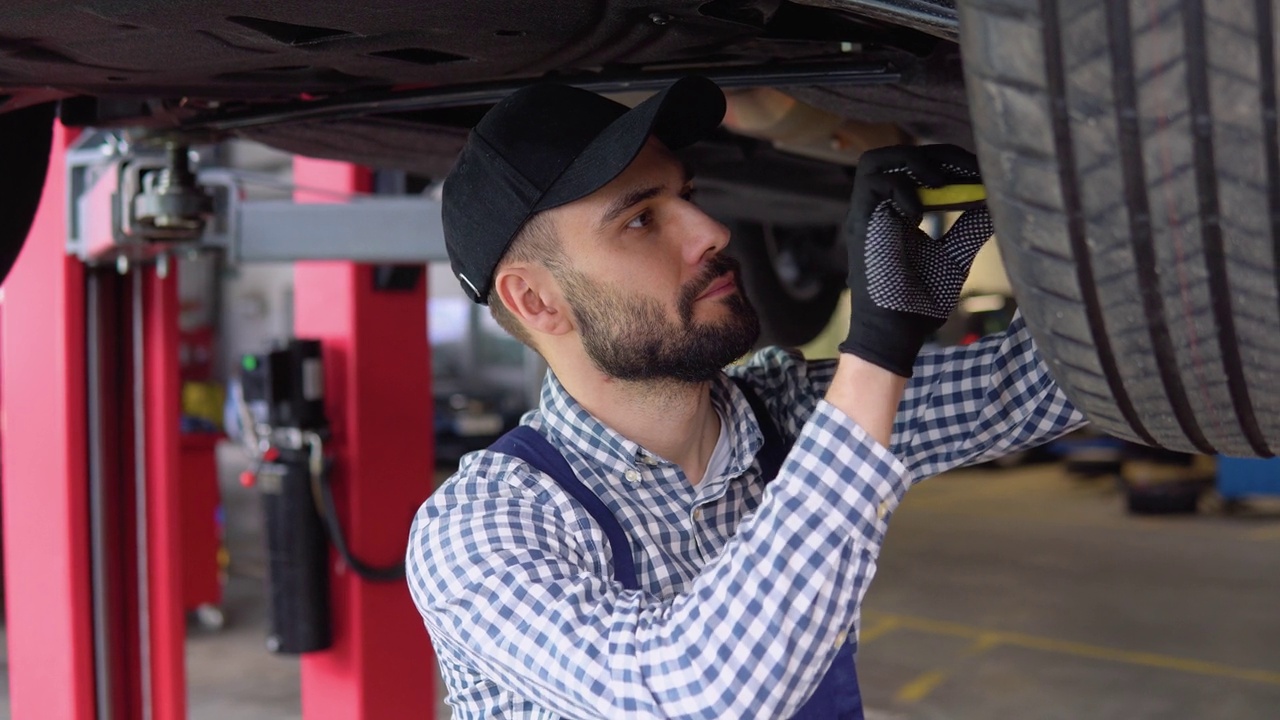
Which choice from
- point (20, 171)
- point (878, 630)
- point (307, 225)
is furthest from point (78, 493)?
point (878, 630)

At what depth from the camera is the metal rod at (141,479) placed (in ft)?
8.97

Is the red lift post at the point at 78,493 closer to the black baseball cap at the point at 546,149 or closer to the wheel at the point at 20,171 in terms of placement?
the wheel at the point at 20,171

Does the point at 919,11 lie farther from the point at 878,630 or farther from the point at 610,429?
the point at 878,630

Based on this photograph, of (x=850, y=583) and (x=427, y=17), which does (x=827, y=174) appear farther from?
(x=850, y=583)

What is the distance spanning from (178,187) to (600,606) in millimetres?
1404

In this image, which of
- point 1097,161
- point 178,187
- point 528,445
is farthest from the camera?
point 178,187

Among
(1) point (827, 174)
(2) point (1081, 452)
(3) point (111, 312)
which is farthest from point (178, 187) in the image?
(2) point (1081, 452)

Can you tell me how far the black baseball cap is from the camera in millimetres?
1058

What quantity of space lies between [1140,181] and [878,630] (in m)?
Result: 3.79

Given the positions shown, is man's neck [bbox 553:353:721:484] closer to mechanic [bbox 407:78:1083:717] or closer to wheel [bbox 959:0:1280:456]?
mechanic [bbox 407:78:1083:717]

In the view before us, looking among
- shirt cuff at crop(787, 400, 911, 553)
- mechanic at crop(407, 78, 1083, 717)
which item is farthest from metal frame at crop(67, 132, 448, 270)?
shirt cuff at crop(787, 400, 911, 553)

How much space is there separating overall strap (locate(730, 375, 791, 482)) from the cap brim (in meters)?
0.29

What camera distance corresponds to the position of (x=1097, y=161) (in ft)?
2.18

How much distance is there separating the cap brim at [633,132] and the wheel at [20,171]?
0.92 m
